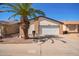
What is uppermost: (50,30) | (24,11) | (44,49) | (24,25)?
(24,11)

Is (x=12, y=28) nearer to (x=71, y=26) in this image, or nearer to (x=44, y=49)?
(x=44, y=49)

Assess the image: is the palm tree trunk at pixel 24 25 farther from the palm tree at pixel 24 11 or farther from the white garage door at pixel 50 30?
the white garage door at pixel 50 30

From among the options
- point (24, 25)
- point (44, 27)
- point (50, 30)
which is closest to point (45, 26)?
point (44, 27)

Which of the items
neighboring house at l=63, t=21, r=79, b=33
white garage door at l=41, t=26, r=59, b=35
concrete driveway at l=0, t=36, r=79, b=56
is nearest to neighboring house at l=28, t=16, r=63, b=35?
white garage door at l=41, t=26, r=59, b=35

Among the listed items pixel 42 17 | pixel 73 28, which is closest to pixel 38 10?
pixel 42 17

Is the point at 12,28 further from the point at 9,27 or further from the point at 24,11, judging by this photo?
the point at 24,11

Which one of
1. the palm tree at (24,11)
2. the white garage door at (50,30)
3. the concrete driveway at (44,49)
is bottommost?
the concrete driveway at (44,49)

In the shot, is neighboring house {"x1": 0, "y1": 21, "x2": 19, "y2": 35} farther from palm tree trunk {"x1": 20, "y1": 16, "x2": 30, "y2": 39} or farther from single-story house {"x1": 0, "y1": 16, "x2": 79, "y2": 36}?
palm tree trunk {"x1": 20, "y1": 16, "x2": 30, "y2": 39}

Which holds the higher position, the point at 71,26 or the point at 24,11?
the point at 24,11

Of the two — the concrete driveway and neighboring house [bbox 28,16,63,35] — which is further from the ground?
neighboring house [bbox 28,16,63,35]

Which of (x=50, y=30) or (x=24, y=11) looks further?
(x=50, y=30)

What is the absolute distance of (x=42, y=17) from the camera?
10164mm

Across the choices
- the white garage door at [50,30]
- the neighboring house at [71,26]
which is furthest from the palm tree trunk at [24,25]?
the neighboring house at [71,26]

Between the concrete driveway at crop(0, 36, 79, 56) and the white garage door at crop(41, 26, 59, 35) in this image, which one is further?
the white garage door at crop(41, 26, 59, 35)
